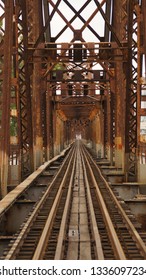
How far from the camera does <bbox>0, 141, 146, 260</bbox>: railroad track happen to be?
7.47 metres

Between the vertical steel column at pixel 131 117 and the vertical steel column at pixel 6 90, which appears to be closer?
the vertical steel column at pixel 6 90

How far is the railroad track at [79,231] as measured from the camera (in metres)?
7.47

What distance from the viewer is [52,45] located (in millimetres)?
21125

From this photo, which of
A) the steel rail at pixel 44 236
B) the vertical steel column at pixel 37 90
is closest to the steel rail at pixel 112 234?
the steel rail at pixel 44 236

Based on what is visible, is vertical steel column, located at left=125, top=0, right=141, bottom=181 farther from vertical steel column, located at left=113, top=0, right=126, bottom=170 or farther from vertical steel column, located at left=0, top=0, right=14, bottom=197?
vertical steel column, located at left=0, top=0, right=14, bottom=197

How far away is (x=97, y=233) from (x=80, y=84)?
23.5 m

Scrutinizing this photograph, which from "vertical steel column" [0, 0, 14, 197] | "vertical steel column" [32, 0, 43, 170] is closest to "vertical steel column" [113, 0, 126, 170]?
"vertical steel column" [32, 0, 43, 170]

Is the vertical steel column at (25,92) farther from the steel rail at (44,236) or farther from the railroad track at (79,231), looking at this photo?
the steel rail at (44,236)

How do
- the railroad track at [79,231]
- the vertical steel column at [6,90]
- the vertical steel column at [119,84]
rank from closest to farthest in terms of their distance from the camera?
1. the railroad track at [79,231]
2. the vertical steel column at [6,90]
3. the vertical steel column at [119,84]

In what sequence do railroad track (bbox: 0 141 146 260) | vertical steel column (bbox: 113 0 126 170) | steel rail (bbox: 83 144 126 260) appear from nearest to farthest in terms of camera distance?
steel rail (bbox: 83 144 126 260), railroad track (bbox: 0 141 146 260), vertical steel column (bbox: 113 0 126 170)

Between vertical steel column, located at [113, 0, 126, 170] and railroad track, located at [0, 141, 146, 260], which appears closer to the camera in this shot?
railroad track, located at [0, 141, 146, 260]

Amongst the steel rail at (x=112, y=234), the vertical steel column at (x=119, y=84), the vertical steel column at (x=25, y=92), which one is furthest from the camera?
the vertical steel column at (x=119, y=84)

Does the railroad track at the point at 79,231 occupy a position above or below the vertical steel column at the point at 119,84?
below
